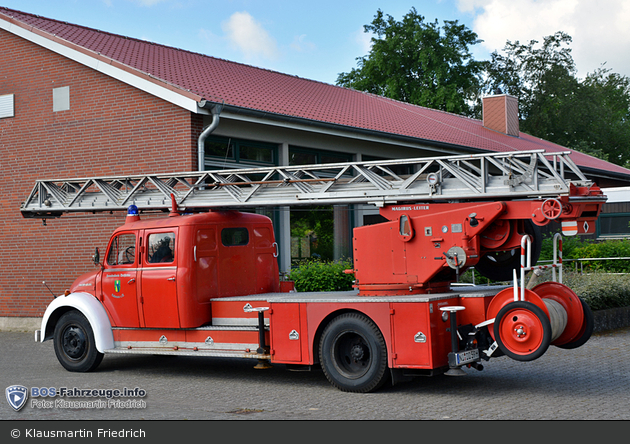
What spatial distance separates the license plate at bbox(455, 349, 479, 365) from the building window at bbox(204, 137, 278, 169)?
801 cm

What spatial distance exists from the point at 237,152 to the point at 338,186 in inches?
265

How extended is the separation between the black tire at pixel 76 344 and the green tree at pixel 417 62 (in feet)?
130

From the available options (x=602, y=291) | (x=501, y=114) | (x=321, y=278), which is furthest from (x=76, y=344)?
(x=501, y=114)

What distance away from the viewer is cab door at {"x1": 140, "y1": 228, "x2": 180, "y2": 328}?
34.0 ft

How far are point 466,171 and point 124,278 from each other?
5.21 metres

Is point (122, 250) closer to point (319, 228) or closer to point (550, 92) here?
point (319, 228)

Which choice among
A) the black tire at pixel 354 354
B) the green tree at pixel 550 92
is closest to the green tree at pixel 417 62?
the green tree at pixel 550 92

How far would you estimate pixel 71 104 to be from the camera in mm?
16422

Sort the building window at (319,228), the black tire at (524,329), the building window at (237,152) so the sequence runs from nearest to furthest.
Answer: the black tire at (524,329) < the building window at (237,152) < the building window at (319,228)

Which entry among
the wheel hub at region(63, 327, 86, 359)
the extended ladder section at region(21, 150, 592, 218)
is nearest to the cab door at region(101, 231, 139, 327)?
the wheel hub at region(63, 327, 86, 359)

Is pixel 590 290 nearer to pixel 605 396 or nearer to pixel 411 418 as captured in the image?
Answer: pixel 605 396

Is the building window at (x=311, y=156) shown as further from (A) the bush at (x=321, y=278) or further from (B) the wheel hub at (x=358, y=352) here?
(B) the wheel hub at (x=358, y=352)

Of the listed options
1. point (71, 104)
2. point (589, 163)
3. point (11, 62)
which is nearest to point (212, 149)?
point (71, 104)

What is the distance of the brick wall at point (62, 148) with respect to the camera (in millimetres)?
15281
